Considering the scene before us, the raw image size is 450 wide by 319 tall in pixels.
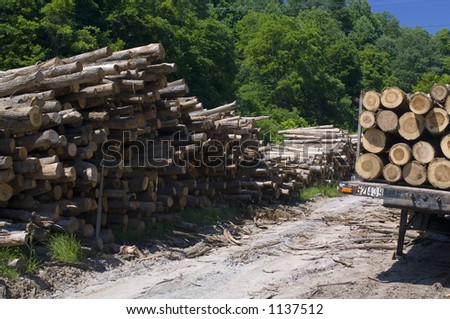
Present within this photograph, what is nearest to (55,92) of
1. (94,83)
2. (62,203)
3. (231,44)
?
(94,83)

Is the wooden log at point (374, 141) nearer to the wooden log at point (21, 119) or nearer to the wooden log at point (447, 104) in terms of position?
the wooden log at point (447, 104)

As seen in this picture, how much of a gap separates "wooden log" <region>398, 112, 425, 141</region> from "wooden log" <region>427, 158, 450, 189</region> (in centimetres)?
46

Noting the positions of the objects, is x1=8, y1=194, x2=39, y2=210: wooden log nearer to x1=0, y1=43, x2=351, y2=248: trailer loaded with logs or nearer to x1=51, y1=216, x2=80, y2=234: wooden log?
x1=0, y1=43, x2=351, y2=248: trailer loaded with logs

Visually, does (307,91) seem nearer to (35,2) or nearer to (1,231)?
(35,2)

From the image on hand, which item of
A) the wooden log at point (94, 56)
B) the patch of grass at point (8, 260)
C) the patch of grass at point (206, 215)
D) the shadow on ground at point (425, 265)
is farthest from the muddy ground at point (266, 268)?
the wooden log at point (94, 56)

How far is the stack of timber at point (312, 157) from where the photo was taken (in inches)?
721

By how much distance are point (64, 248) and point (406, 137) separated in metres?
5.01

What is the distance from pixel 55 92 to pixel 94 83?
2.40 ft

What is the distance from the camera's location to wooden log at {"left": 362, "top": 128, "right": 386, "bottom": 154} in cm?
885

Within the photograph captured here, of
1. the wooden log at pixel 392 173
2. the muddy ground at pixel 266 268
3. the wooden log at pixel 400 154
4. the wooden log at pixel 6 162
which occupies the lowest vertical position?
the muddy ground at pixel 266 268

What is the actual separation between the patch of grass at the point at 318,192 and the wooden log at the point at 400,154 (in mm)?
9941

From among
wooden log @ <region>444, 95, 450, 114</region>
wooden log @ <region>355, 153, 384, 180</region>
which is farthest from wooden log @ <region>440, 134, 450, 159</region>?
wooden log @ <region>355, 153, 384, 180</region>
